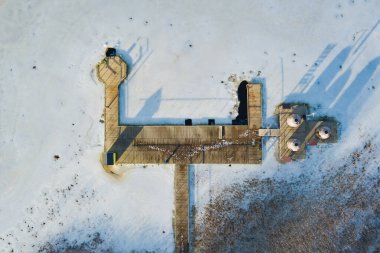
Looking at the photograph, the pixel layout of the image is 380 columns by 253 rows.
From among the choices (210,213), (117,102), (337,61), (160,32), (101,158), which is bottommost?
(210,213)

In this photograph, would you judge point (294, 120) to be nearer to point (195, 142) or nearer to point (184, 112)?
point (195, 142)

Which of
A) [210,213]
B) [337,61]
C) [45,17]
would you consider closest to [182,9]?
[45,17]

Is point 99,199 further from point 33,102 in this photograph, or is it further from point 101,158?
point 33,102

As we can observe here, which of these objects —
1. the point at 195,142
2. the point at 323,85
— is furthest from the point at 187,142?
the point at 323,85

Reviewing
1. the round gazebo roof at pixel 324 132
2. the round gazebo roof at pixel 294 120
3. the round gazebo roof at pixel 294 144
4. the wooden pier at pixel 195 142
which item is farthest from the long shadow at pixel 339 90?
the round gazebo roof at pixel 294 144

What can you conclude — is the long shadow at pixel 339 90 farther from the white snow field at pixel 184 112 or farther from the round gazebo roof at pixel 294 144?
the round gazebo roof at pixel 294 144
